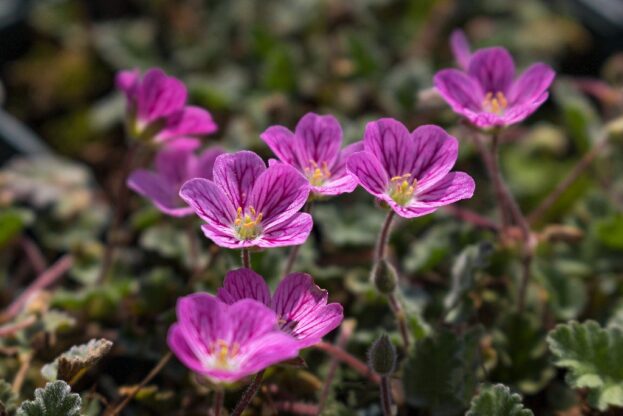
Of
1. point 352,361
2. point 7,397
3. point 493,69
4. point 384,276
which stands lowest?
point 352,361

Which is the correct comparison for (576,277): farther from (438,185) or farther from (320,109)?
(320,109)

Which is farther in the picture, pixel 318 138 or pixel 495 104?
pixel 495 104

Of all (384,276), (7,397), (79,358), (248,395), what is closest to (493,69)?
(384,276)

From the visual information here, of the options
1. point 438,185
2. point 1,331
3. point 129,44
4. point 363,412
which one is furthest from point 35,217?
point 438,185

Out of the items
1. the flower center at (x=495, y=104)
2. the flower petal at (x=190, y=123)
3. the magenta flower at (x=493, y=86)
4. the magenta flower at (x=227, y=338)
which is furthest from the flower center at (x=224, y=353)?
the flower center at (x=495, y=104)

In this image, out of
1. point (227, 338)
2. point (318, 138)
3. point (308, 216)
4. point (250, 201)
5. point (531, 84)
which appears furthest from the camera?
point (531, 84)

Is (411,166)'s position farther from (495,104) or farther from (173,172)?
(173,172)

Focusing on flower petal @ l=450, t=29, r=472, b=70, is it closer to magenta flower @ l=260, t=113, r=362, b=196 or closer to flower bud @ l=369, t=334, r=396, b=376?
magenta flower @ l=260, t=113, r=362, b=196
